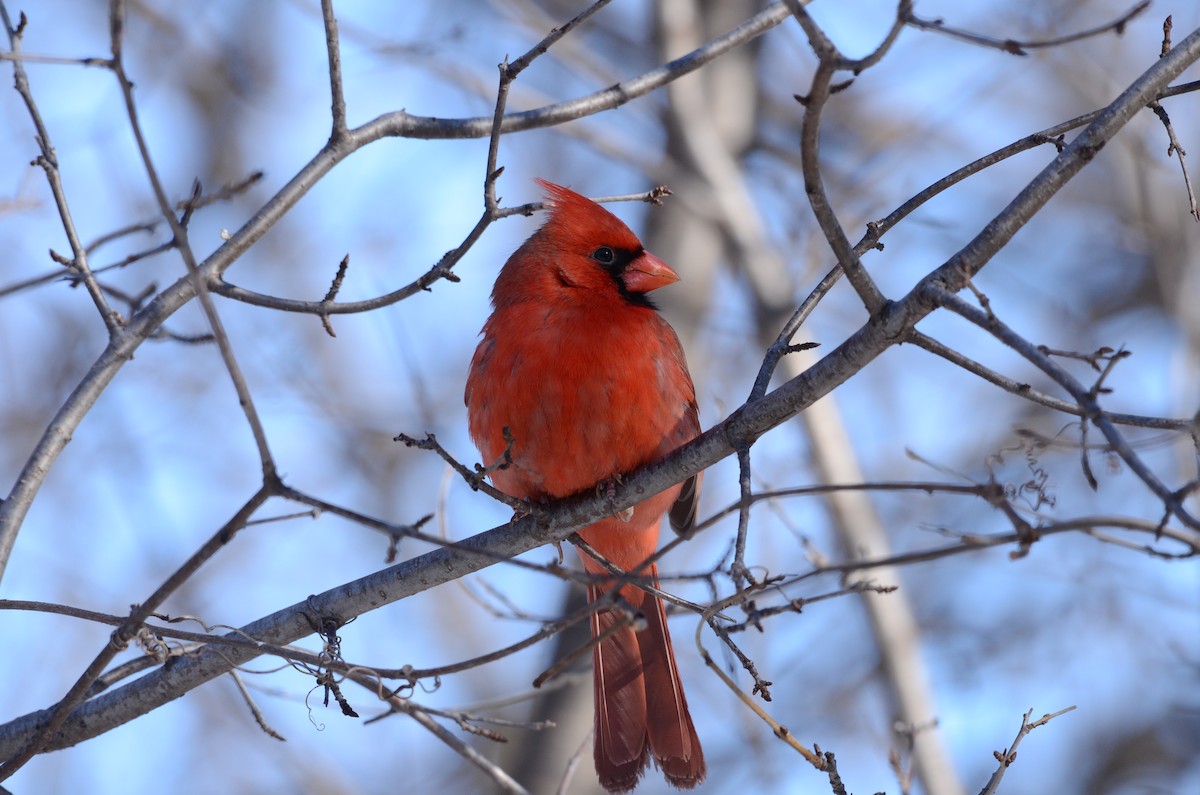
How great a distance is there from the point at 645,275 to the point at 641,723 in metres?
1.27

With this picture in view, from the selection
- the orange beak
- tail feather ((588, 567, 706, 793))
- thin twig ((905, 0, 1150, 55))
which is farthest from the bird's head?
A: thin twig ((905, 0, 1150, 55))

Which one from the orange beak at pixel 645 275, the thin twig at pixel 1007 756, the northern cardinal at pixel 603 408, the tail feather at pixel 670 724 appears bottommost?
the thin twig at pixel 1007 756

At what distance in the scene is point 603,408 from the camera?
3.01 meters

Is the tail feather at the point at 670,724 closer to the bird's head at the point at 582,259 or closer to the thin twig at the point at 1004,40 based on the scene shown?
the bird's head at the point at 582,259

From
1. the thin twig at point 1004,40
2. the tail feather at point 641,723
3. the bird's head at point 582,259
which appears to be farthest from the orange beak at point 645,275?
the thin twig at point 1004,40

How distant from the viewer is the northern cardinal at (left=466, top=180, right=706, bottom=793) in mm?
3008

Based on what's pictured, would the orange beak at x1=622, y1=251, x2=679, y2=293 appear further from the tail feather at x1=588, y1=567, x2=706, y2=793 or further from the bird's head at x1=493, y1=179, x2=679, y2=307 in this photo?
the tail feather at x1=588, y1=567, x2=706, y2=793

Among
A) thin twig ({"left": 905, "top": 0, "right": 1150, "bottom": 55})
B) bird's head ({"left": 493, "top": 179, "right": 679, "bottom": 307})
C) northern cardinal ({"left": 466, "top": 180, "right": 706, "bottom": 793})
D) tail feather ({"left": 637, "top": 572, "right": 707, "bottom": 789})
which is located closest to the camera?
thin twig ({"left": 905, "top": 0, "right": 1150, "bottom": 55})

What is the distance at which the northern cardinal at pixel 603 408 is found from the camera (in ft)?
9.87

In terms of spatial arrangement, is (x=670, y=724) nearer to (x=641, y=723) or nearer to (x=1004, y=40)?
(x=641, y=723)

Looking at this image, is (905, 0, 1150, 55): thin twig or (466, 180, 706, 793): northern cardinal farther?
(466, 180, 706, 793): northern cardinal

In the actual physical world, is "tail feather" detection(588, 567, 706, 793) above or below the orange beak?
below

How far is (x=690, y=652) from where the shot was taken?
21.9 ft

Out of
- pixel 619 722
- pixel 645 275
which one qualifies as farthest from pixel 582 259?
pixel 619 722
